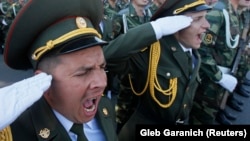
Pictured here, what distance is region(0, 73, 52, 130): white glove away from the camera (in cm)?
108

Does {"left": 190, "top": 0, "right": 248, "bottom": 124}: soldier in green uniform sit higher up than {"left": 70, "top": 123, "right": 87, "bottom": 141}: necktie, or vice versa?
{"left": 70, "top": 123, "right": 87, "bottom": 141}: necktie

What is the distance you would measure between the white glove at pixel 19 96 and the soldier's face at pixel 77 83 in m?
0.06

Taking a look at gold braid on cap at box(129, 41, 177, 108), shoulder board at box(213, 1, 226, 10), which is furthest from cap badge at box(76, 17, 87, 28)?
shoulder board at box(213, 1, 226, 10)

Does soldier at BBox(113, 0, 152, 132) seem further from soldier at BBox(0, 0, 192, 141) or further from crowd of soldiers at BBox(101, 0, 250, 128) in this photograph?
soldier at BBox(0, 0, 192, 141)

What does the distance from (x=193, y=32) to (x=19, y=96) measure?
1299 mm

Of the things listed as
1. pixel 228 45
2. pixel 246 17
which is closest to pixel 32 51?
pixel 228 45

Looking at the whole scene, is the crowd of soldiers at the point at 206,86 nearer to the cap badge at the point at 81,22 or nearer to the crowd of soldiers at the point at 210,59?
the crowd of soldiers at the point at 210,59

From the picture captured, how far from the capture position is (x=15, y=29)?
124 centimetres

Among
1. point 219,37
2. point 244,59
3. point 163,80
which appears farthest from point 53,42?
point 244,59

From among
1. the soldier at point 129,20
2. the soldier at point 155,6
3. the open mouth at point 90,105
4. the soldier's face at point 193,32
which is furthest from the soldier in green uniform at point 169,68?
the soldier at point 155,6

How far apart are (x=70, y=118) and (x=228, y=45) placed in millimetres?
2657

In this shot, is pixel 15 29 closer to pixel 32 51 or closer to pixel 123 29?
pixel 32 51

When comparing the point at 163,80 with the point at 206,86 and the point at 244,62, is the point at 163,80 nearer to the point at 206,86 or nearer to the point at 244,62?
the point at 206,86

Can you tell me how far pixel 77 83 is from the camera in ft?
3.96
